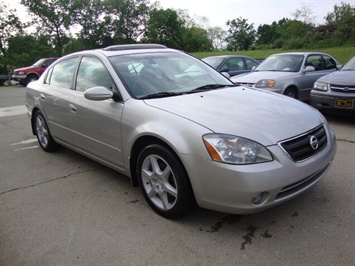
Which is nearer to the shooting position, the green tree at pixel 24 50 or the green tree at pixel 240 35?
the green tree at pixel 24 50

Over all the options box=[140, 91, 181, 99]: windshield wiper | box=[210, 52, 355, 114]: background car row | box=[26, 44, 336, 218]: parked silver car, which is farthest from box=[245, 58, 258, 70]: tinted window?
box=[140, 91, 181, 99]: windshield wiper

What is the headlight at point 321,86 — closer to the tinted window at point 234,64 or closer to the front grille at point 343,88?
the front grille at point 343,88

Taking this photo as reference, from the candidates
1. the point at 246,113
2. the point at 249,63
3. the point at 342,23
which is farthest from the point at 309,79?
the point at 342,23

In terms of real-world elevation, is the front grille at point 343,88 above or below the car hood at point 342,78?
below

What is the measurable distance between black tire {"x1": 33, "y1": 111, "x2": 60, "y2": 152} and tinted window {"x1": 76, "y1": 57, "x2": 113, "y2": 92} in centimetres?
124

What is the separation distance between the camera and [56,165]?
14.7 feet

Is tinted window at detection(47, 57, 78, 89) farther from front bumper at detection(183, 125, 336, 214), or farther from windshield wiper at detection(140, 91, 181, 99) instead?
front bumper at detection(183, 125, 336, 214)

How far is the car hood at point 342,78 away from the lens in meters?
5.94

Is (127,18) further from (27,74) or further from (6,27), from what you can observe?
(27,74)

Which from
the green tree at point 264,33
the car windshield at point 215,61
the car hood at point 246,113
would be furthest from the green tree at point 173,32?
the car hood at point 246,113

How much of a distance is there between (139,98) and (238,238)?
1.58 metres

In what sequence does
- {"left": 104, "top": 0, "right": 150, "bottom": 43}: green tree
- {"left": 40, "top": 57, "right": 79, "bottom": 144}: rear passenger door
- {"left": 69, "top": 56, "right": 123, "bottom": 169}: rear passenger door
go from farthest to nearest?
1. {"left": 104, "top": 0, "right": 150, "bottom": 43}: green tree
2. {"left": 40, "top": 57, "right": 79, "bottom": 144}: rear passenger door
3. {"left": 69, "top": 56, "right": 123, "bottom": 169}: rear passenger door

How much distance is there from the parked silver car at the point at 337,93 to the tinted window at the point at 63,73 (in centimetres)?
467

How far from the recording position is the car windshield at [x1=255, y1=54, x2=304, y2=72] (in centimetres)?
786
